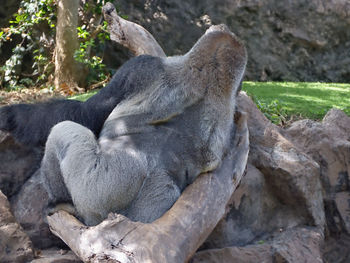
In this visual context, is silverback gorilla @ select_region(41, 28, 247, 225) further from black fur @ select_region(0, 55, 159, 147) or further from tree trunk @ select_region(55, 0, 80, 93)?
tree trunk @ select_region(55, 0, 80, 93)

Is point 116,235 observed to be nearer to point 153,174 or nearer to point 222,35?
point 153,174

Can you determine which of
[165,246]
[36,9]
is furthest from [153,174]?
[36,9]

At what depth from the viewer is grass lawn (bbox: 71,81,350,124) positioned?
565cm

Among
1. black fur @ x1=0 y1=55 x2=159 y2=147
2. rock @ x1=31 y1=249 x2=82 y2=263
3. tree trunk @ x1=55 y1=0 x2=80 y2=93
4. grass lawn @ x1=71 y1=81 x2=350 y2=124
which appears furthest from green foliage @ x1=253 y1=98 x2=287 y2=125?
tree trunk @ x1=55 y1=0 x2=80 y2=93

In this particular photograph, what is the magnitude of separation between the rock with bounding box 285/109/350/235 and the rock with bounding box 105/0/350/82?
522 centimetres

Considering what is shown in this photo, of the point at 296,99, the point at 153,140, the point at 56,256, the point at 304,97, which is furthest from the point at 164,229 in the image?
the point at 304,97

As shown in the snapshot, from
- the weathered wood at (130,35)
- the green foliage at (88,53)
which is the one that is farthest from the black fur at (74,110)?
the green foliage at (88,53)

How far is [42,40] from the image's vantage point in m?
8.85

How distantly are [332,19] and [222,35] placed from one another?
7.22m

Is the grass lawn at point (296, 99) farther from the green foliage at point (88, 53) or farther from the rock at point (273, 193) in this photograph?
the rock at point (273, 193)

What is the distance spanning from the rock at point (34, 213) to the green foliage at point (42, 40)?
186 inches

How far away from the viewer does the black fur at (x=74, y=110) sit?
3250 millimetres

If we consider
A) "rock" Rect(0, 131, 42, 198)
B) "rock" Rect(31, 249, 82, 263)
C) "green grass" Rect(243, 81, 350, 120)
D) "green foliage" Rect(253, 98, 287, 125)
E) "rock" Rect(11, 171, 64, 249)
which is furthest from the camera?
"green grass" Rect(243, 81, 350, 120)

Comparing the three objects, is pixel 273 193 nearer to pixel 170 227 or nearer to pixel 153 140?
pixel 153 140
